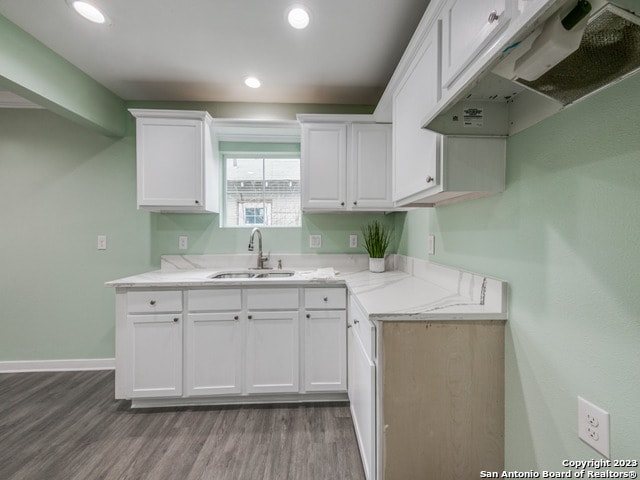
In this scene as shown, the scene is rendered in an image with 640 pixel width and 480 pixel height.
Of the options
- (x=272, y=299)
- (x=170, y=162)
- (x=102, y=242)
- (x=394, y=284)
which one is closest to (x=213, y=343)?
(x=272, y=299)

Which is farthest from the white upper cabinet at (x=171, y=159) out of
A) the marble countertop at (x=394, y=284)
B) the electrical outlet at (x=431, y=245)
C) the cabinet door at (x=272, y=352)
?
the electrical outlet at (x=431, y=245)

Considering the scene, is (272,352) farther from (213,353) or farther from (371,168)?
(371,168)

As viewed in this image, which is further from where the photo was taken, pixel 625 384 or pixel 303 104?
pixel 303 104

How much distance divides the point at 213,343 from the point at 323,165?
160cm

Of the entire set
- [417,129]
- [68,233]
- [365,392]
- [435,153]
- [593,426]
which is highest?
[417,129]

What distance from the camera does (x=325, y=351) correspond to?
1934 mm

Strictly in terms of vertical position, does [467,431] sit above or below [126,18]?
below

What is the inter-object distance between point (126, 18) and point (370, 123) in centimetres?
Result: 172

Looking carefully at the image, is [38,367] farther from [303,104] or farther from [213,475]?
[303,104]

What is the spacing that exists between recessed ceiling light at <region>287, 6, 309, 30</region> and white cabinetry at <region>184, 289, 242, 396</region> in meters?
1.71

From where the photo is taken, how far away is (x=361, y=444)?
1.40m

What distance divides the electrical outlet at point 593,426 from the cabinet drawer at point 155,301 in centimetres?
206

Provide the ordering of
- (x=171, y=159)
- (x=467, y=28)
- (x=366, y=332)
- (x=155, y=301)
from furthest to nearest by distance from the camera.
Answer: (x=171, y=159) → (x=155, y=301) → (x=366, y=332) → (x=467, y=28)

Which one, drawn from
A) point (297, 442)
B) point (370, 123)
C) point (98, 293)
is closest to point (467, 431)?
point (297, 442)
